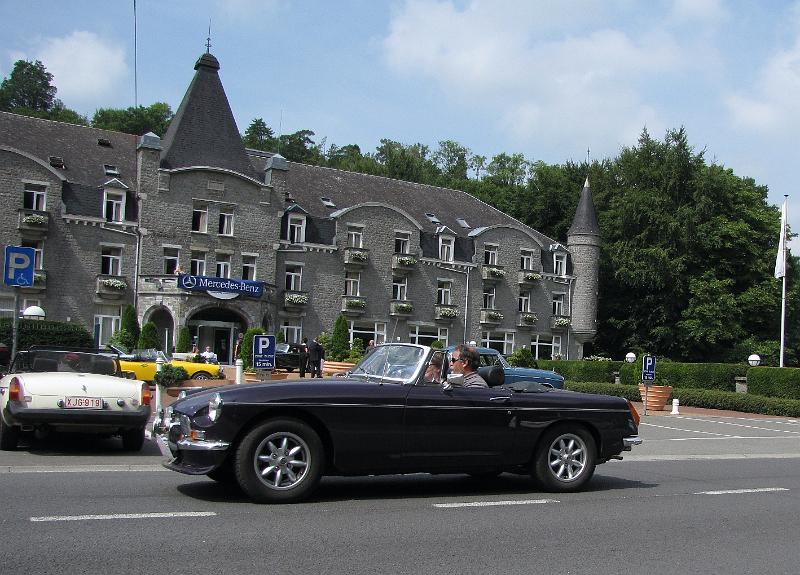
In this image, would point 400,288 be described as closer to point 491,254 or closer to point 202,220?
point 491,254

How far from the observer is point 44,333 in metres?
39.5

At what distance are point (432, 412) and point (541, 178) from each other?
65223 millimetres

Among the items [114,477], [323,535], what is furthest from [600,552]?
[114,477]

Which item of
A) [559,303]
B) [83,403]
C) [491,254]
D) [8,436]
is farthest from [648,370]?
[559,303]

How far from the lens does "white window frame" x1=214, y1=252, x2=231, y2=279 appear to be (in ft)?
160

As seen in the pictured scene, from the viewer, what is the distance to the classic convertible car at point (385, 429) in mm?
8375

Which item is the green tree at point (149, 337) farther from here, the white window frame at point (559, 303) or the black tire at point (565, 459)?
the black tire at point (565, 459)

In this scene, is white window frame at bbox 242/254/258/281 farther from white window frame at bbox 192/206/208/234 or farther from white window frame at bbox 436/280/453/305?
white window frame at bbox 436/280/453/305

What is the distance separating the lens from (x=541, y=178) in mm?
72625

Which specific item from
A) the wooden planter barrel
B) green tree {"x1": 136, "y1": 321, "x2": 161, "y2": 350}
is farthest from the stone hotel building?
the wooden planter barrel

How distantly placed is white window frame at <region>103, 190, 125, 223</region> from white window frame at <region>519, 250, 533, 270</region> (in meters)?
26.6

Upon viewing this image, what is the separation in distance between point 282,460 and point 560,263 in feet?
181

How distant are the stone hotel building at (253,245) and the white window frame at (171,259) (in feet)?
0.21

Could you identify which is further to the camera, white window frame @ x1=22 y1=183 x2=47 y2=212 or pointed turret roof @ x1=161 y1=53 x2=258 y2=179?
pointed turret roof @ x1=161 y1=53 x2=258 y2=179
